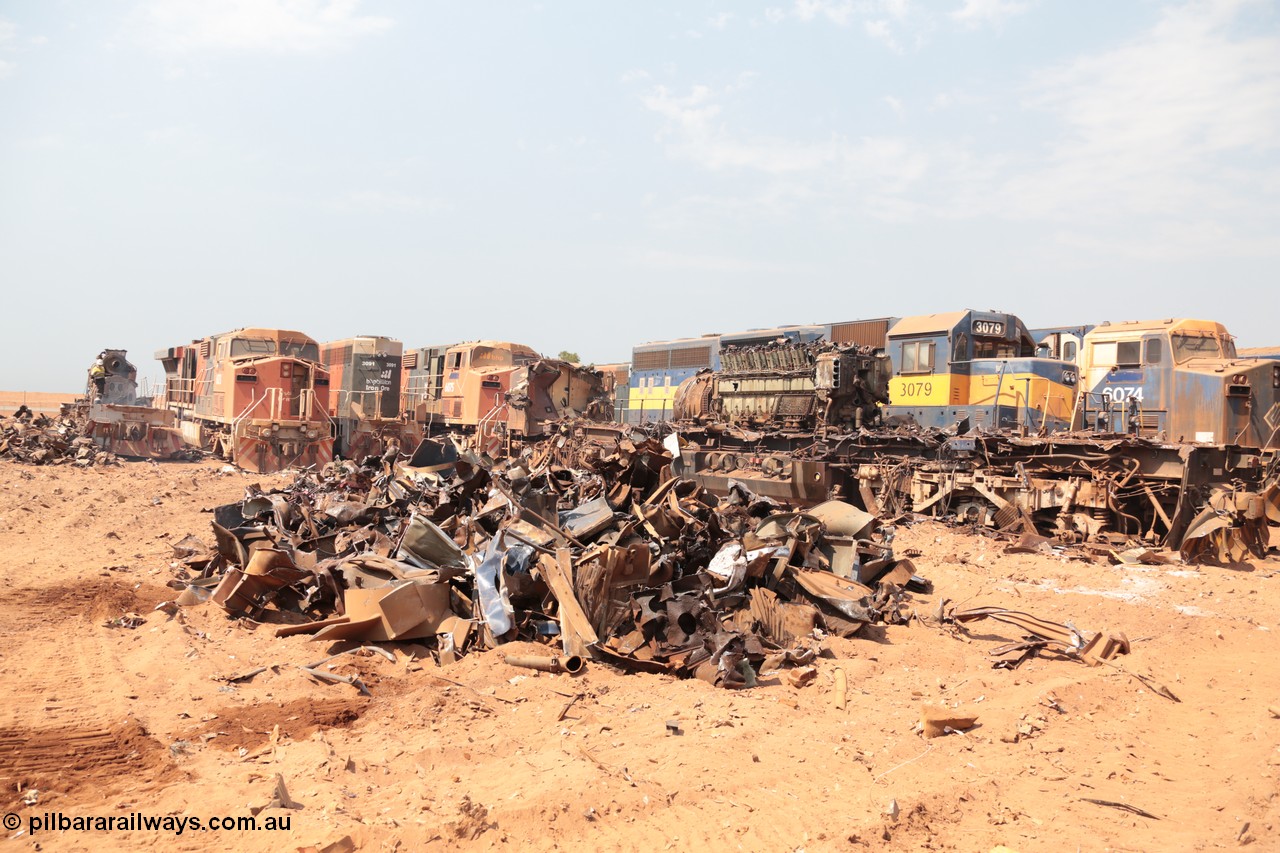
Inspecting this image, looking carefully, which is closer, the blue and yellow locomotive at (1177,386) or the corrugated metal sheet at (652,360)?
the blue and yellow locomotive at (1177,386)

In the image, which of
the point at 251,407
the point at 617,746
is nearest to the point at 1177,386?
the point at 617,746

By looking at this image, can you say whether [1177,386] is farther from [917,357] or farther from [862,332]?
[862,332]

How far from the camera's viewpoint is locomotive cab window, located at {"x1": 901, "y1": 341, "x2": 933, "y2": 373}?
59.0 feet

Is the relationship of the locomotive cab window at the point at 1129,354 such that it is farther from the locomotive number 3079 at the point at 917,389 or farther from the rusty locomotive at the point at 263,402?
the rusty locomotive at the point at 263,402

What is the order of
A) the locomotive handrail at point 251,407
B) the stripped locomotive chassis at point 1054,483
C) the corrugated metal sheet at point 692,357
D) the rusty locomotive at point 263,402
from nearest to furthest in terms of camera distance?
the stripped locomotive chassis at point 1054,483
the rusty locomotive at point 263,402
the locomotive handrail at point 251,407
the corrugated metal sheet at point 692,357

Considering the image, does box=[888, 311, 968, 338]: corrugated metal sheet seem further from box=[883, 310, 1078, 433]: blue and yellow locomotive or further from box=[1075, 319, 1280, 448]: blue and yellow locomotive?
box=[1075, 319, 1280, 448]: blue and yellow locomotive

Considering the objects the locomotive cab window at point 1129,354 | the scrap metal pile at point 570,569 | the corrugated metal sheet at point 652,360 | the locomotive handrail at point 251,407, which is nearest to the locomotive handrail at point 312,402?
the locomotive handrail at point 251,407

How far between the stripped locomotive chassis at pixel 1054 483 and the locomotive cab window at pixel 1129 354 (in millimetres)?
2705

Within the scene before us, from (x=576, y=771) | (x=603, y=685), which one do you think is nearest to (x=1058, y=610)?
(x=603, y=685)

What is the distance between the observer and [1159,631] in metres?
8.76

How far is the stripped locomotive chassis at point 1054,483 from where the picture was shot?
41.6 feet

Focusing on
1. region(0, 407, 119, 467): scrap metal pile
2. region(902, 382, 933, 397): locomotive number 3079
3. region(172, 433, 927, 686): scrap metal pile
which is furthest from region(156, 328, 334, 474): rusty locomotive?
region(902, 382, 933, 397): locomotive number 3079

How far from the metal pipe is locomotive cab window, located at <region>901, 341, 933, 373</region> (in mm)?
13702

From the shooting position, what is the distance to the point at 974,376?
1744cm
